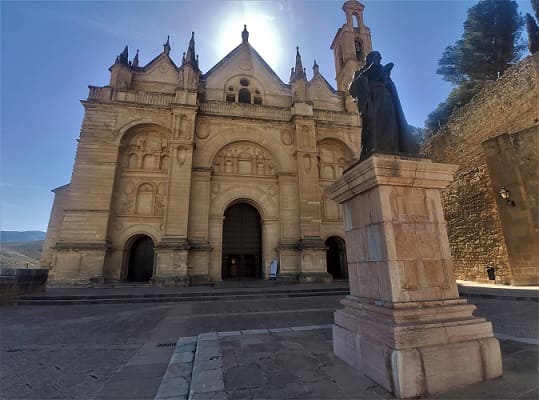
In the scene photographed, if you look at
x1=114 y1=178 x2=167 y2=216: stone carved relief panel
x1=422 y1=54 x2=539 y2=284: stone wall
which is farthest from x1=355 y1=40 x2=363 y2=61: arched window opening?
x1=114 y1=178 x2=167 y2=216: stone carved relief panel

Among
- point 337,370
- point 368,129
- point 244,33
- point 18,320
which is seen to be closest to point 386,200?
point 368,129

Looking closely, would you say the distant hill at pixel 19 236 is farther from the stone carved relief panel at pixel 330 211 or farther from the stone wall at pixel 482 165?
the stone wall at pixel 482 165

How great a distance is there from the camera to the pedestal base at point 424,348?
2.32 meters

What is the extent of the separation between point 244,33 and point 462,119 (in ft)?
60.9

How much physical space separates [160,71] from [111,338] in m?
21.1

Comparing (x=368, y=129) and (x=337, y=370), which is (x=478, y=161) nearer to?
(x=368, y=129)

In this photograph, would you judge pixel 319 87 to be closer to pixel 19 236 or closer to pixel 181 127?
pixel 181 127

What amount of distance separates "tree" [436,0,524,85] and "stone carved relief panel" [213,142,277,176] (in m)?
23.6

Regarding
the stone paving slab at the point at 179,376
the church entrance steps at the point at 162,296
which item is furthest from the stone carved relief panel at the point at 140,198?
the stone paving slab at the point at 179,376

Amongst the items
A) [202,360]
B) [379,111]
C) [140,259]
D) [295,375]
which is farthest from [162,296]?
[379,111]

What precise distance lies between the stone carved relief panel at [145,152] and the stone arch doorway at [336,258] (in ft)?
43.4

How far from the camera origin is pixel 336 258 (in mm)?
18891

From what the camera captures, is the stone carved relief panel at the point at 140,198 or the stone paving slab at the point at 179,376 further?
the stone carved relief panel at the point at 140,198

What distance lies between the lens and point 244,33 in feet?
73.3
